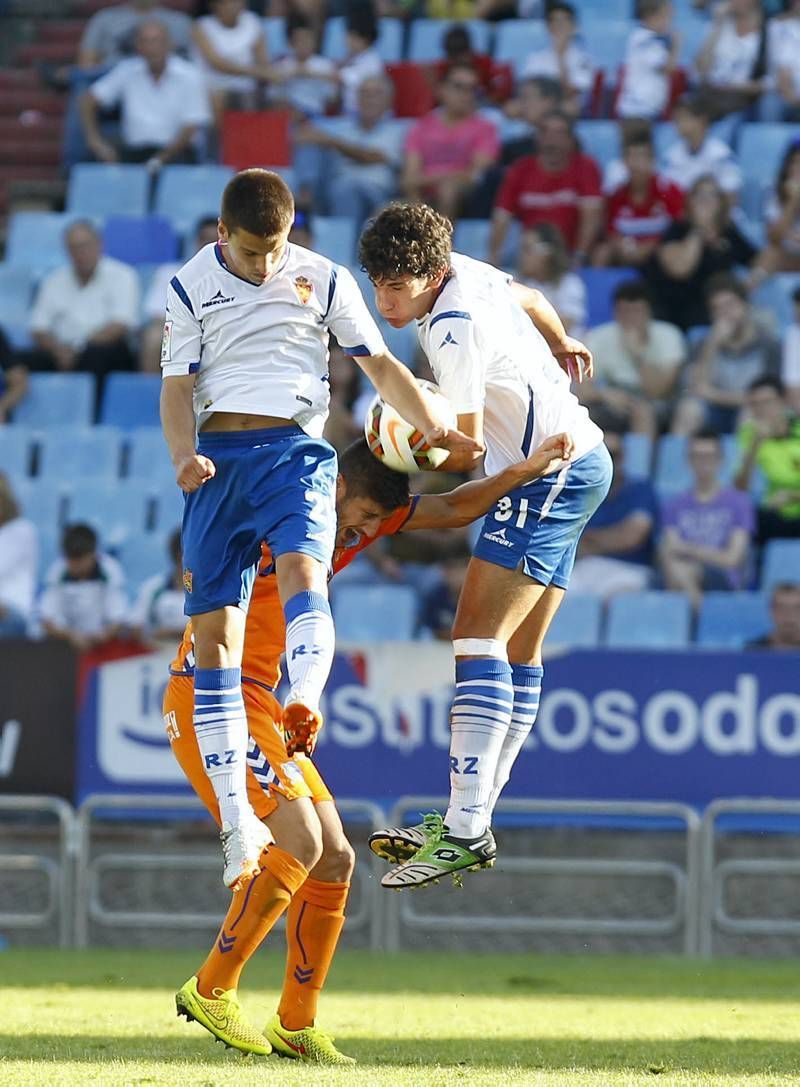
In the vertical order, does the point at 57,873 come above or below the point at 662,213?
below

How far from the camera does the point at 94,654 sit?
11297 mm

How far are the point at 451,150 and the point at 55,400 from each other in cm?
384

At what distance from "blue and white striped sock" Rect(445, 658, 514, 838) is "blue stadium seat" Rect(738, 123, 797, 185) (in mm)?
9601

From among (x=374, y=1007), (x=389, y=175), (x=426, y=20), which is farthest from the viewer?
(x=426, y=20)

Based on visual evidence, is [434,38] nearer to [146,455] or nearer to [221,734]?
[146,455]

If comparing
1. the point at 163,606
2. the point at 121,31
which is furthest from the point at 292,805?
the point at 121,31

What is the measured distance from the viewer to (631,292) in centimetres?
1405

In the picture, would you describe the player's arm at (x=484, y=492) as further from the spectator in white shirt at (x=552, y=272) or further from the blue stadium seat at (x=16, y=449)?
the blue stadium seat at (x=16, y=449)

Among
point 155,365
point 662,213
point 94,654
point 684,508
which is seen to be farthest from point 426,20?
point 94,654

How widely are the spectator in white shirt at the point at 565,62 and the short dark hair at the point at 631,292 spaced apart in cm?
242

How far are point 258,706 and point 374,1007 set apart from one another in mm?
2217

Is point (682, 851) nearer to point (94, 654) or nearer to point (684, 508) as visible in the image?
point (684, 508)

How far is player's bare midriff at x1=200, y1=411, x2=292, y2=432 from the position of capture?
6.61m

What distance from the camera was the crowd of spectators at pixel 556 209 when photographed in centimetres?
1290
